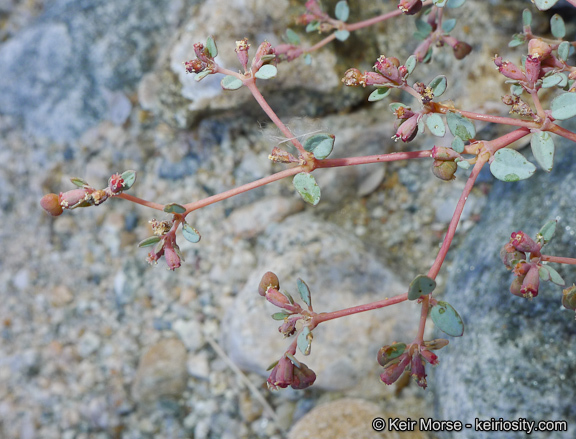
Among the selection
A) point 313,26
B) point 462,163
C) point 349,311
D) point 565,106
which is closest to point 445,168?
point 462,163

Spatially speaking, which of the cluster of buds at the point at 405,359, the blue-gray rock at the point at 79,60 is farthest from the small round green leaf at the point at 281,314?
the blue-gray rock at the point at 79,60

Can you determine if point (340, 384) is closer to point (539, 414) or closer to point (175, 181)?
point (539, 414)

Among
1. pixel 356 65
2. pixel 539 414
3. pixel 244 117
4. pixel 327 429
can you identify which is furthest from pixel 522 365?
pixel 244 117

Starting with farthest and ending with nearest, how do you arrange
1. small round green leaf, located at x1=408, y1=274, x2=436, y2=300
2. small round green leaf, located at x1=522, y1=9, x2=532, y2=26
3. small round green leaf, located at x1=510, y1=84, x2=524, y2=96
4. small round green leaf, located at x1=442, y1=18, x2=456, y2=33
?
small round green leaf, located at x1=442, y1=18, x2=456, y2=33 → small round green leaf, located at x1=522, y1=9, x2=532, y2=26 → small round green leaf, located at x1=510, y1=84, x2=524, y2=96 → small round green leaf, located at x1=408, y1=274, x2=436, y2=300

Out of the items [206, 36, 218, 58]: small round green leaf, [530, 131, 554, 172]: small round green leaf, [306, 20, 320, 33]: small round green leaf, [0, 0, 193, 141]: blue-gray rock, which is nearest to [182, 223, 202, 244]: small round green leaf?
[206, 36, 218, 58]: small round green leaf

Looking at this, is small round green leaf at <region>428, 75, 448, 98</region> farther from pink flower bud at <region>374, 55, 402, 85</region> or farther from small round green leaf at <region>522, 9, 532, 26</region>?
small round green leaf at <region>522, 9, 532, 26</region>

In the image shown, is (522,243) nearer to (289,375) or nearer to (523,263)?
(523,263)

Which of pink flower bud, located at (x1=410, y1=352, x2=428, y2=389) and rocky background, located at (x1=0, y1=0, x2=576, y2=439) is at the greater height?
pink flower bud, located at (x1=410, y1=352, x2=428, y2=389)
